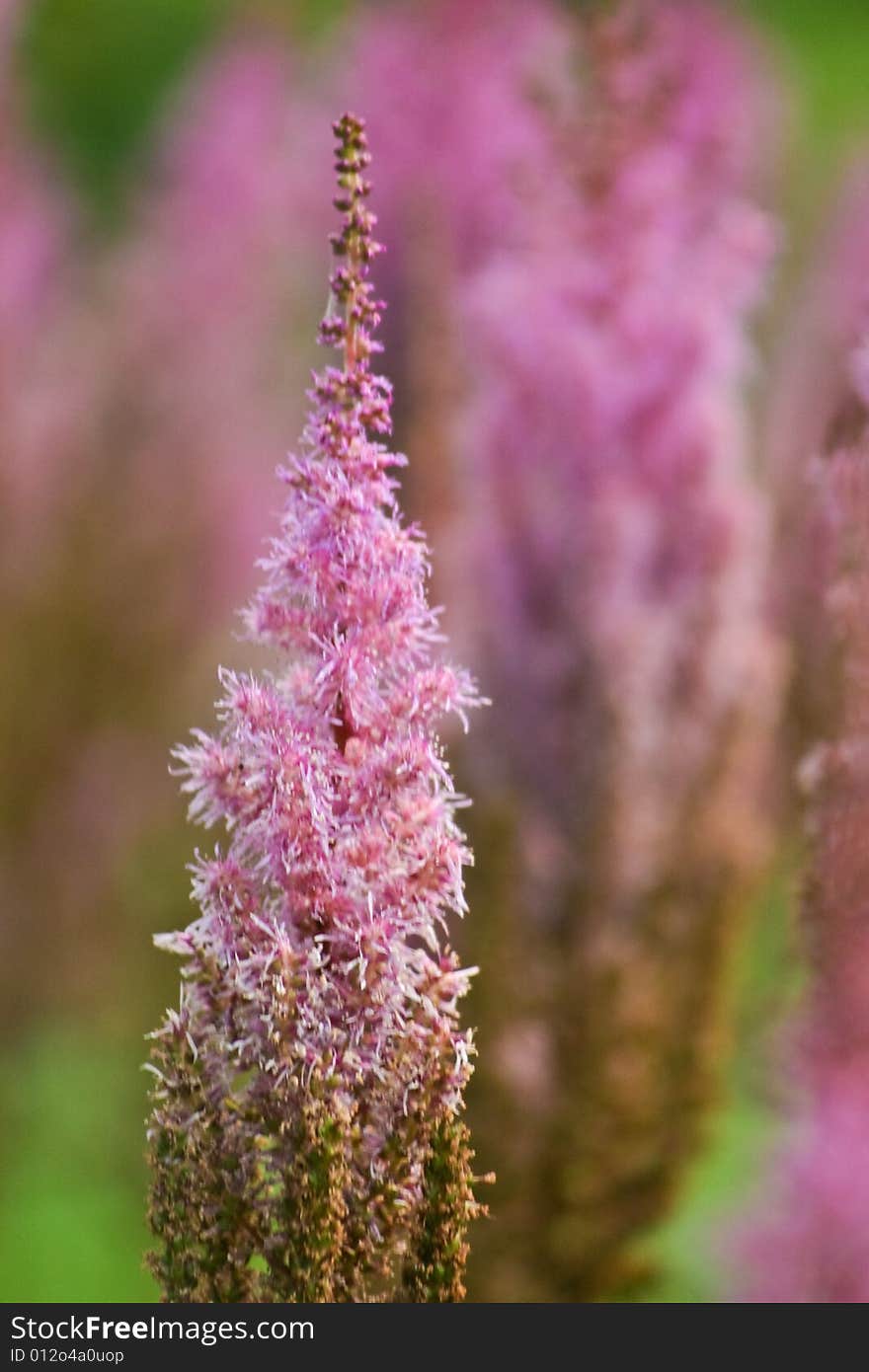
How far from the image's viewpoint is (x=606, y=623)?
1110 mm

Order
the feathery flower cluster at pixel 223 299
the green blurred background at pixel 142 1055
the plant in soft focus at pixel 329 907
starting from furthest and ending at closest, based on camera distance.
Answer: the feathery flower cluster at pixel 223 299, the green blurred background at pixel 142 1055, the plant in soft focus at pixel 329 907

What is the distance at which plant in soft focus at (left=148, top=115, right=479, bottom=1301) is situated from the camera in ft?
2.14

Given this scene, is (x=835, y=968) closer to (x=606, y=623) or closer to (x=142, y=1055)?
(x=606, y=623)

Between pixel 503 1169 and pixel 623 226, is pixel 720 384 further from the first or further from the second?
pixel 503 1169

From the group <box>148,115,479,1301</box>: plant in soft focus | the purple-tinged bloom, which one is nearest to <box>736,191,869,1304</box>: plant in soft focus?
the purple-tinged bloom

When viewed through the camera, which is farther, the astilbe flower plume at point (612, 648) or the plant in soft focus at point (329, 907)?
the astilbe flower plume at point (612, 648)

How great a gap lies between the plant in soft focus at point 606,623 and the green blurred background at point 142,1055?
32 millimetres

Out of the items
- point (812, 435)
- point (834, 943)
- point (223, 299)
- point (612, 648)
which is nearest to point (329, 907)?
point (834, 943)

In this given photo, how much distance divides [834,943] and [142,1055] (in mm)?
406

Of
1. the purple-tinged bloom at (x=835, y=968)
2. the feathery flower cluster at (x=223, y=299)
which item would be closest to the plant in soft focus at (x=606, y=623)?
the purple-tinged bloom at (x=835, y=968)

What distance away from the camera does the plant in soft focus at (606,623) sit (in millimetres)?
922

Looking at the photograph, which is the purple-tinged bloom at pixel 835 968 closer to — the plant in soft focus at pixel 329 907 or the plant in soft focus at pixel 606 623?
the plant in soft focus at pixel 606 623

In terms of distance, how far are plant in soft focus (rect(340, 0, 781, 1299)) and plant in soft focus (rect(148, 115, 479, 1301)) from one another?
0.39 feet

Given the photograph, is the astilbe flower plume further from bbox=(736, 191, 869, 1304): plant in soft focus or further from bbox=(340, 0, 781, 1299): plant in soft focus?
bbox=(736, 191, 869, 1304): plant in soft focus
